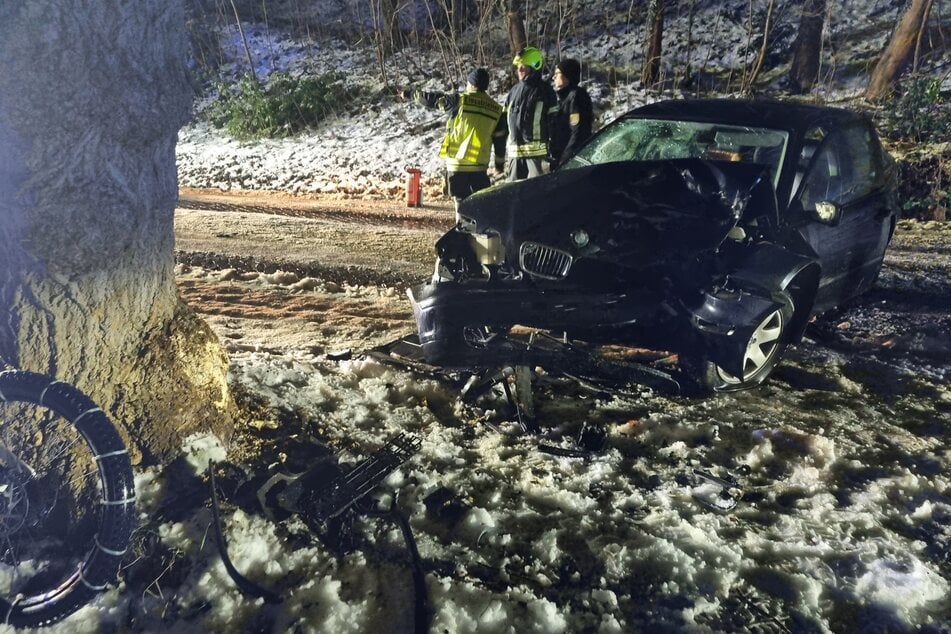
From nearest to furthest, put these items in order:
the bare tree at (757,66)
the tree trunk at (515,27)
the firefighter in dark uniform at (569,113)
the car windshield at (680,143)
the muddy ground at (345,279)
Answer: the car windshield at (680,143) → the muddy ground at (345,279) → the firefighter in dark uniform at (569,113) → the bare tree at (757,66) → the tree trunk at (515,27)

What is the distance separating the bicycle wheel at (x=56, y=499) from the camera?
8.11ft

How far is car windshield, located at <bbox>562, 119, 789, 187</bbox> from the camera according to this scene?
14.1 ft

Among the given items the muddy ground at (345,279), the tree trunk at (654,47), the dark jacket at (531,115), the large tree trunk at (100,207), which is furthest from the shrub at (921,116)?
the large tree trunk at (100,207)

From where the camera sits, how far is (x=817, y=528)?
2.89 meters

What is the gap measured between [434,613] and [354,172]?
951 centimetres

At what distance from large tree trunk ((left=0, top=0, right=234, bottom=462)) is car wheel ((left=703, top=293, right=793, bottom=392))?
8.46ft

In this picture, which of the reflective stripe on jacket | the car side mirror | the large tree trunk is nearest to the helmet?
the reflective stripe on jacket

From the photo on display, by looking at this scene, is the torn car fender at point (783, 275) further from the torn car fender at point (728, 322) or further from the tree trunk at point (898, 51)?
the tree trunk at point (898, 51)

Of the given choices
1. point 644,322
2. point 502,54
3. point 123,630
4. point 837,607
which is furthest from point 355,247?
point 502,54

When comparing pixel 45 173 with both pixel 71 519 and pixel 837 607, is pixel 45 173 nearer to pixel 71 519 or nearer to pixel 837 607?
pixel 71 519

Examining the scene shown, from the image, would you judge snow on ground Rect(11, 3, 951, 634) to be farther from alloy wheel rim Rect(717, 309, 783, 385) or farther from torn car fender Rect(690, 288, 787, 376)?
torn car fender Rect(690, 288, 787, 376)

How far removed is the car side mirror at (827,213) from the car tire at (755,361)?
64 cm

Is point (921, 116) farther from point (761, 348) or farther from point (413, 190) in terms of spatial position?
point (761, 348)

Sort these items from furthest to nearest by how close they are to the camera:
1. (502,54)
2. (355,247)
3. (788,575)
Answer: (502,54) < (355,247) < (788,575)
